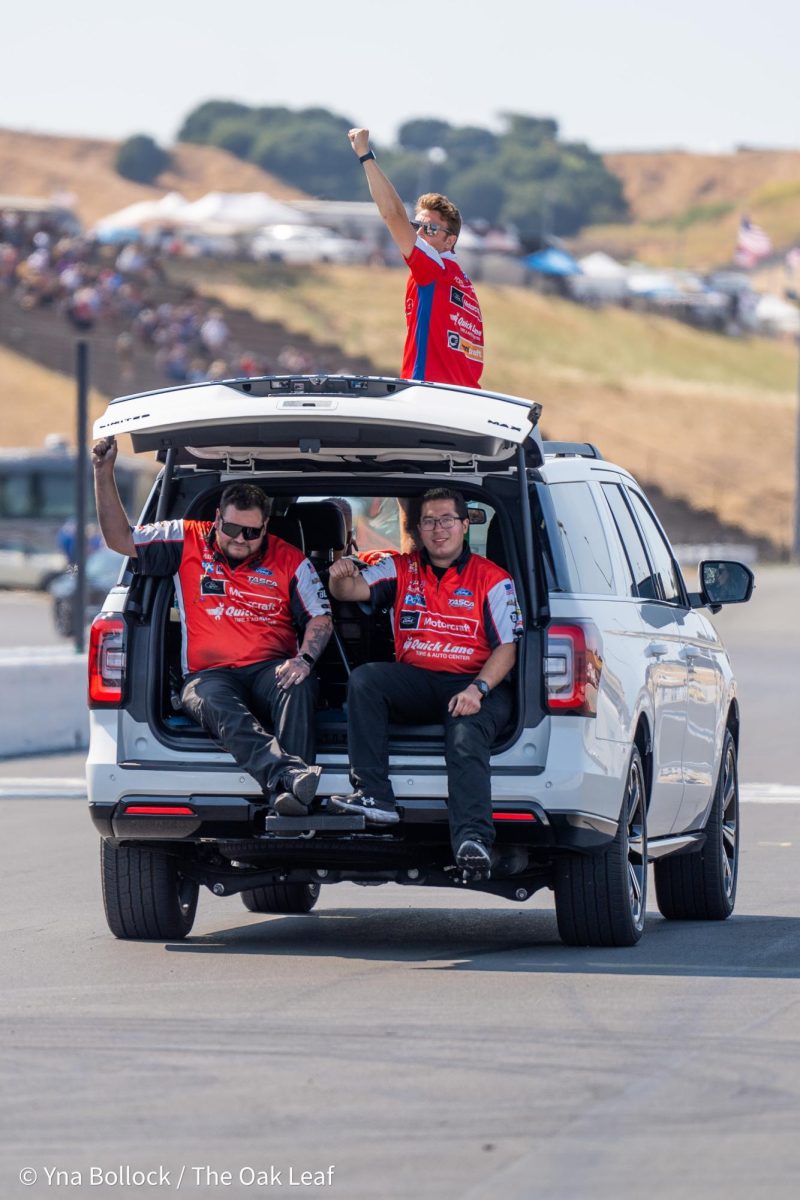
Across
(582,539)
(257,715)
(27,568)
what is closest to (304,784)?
(257,715)

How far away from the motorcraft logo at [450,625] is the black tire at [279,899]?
2.07 metres

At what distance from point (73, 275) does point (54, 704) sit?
49.3 meters

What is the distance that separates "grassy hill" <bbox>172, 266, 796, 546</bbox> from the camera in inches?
3440

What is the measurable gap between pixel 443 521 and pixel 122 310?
61911mm

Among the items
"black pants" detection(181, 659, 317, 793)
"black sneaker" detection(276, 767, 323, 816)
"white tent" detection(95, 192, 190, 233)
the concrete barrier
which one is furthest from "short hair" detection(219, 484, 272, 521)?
"white tent" detection(95, 192, 190, 233)

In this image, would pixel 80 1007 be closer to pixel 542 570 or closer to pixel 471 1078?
pixel 471 1078

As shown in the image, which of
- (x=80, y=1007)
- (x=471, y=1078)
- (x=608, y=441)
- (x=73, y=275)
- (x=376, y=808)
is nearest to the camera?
(x=471, y=1078)

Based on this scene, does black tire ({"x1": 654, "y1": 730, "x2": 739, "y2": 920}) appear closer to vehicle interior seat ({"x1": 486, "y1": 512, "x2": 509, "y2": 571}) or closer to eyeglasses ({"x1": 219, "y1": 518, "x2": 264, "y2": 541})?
vehicle interior seat ({"x1": 486, "y1": 512, "x2": 509, "y2": 571})

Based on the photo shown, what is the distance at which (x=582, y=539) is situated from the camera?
973cm

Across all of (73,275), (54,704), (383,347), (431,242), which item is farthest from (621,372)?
(431,242)

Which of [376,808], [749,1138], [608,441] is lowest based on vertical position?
[749,1138]

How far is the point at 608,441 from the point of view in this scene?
8975 centimetres

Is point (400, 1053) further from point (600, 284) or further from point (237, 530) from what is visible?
point (600, 284)

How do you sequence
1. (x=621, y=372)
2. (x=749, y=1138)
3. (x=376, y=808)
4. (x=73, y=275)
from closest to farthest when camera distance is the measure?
(x=749, y=1138), (x=376, y=808), (x=73, y=275), (x=621, y=372)
